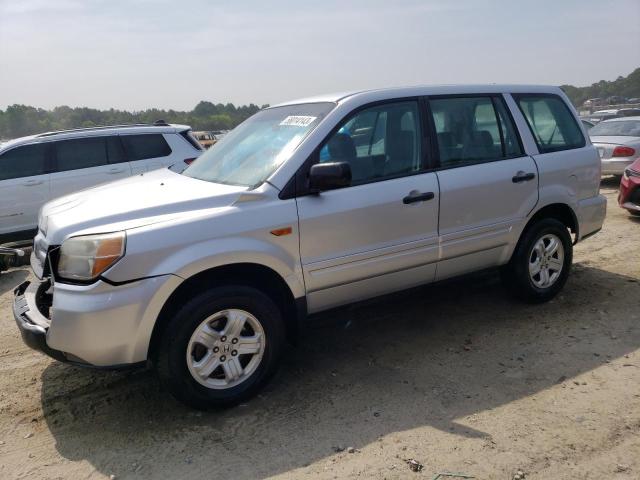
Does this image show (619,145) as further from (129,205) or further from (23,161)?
(23,161)

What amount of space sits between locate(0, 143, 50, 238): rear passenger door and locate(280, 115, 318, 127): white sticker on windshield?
5.71 m

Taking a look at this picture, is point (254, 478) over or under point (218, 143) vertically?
under

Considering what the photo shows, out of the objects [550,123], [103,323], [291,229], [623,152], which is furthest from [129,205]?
[623,152]

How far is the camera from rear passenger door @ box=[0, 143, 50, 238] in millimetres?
8125

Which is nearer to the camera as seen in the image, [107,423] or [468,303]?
[107,423]

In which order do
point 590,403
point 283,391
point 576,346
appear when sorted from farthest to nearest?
point 576,346 < point 283,391 < point 590,403

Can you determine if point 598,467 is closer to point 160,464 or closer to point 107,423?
point 160,464

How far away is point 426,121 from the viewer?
13.5ft

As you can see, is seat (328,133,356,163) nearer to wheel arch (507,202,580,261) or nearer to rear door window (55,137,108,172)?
wheel arch (507,202,580,261)

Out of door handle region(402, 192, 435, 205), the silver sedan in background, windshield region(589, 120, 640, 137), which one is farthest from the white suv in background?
windshield region(589, 120, 640, 137)

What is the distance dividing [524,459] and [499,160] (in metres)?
2.45

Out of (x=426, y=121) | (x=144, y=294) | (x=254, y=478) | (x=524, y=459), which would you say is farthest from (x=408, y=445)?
(x=426, y=121)

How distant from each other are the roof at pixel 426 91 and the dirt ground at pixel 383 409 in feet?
4.99

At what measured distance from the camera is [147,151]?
29.0 ft
